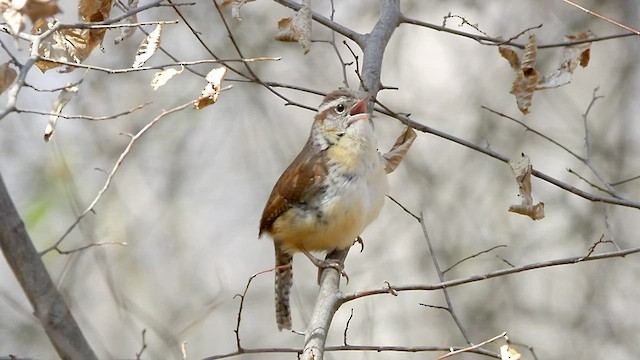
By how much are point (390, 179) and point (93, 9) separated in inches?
211

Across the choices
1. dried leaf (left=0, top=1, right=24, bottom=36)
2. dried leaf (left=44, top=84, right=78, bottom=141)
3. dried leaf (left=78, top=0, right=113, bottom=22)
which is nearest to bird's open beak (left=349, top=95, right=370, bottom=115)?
dried leaf (left=78, top=0, right=113, bottom=22)

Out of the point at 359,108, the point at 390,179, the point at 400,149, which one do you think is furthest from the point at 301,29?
the point at 390,179

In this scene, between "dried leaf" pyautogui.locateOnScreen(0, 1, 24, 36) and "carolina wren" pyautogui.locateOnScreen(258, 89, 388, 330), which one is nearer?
"dried leaf" pyautogui.locateOnScreen(0, 1, 24, 36)

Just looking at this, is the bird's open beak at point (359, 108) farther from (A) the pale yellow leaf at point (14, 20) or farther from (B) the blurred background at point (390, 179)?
(B) the blurred background at point (390, 179)

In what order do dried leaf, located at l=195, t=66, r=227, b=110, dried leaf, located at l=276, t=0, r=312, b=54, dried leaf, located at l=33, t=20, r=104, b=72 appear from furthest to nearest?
dried leaf, located at l=276, t=0, r=312, b=54
dried leaf, located at l=33, t=20, r=104, b=72
dried leaf, located at l=195, t=66, r=227, b=110

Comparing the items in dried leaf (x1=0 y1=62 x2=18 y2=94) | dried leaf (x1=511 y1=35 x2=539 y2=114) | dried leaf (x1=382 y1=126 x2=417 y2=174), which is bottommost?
dried leaf (x1=0 y1=62 x2=18 y2=94)

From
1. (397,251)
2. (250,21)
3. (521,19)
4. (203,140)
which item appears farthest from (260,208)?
(521,19)

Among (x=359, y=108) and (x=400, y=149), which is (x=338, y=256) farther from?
(x=359, y=108)

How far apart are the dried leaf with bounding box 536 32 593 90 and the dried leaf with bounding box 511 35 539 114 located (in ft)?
0.14

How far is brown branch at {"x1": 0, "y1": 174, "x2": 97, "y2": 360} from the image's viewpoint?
262 centimetres

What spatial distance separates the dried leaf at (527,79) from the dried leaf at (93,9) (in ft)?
6.22

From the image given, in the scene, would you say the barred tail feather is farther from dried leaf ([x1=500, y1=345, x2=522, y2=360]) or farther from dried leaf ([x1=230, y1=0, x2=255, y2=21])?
dried leaf ([x1=500, y1=345, x2=522, y2=360])

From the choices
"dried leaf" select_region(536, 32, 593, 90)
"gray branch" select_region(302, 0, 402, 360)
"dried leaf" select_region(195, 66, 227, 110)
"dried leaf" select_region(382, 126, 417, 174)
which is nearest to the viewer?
"gray branch" select_region(302, 0, 402, 360)

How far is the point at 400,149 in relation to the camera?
170 inches
